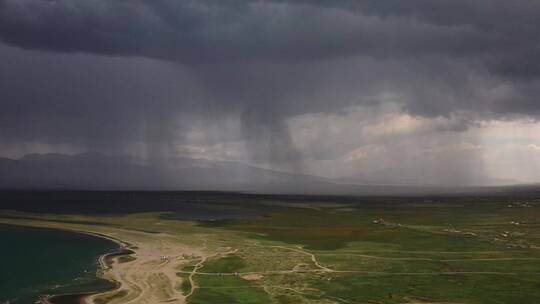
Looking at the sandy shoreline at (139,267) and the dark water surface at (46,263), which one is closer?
the sandy shoreline at (139,267)

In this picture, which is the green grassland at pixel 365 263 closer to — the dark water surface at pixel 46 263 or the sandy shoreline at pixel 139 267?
the sandy shoreline at pixel 139 267

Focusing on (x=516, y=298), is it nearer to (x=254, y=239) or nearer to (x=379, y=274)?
(x=379, y=274)

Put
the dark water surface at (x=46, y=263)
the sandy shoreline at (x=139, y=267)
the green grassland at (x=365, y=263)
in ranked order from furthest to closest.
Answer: the dark water surface at (x=46, y=263), the green grassland at (x=365, y=263), the sandy shoreline at (x=139, y=267)

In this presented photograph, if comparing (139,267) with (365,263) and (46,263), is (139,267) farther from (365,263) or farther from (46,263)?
(365,263)

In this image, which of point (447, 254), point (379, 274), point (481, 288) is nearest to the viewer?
point (481, 288)

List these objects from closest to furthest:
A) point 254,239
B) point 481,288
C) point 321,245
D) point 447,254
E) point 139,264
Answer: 1. point 481,288
2. point 139,264
3. point 447,254
4. point 321,245
5. point 254,239

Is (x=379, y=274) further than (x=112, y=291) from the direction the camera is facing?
Yes

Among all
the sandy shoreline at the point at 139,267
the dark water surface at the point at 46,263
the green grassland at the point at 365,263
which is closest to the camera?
the sandy shoreline at the point at 139,267

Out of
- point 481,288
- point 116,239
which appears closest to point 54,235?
point 116,239

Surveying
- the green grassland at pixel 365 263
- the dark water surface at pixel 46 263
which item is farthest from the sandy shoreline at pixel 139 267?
the green grassland at pixel 365 263
